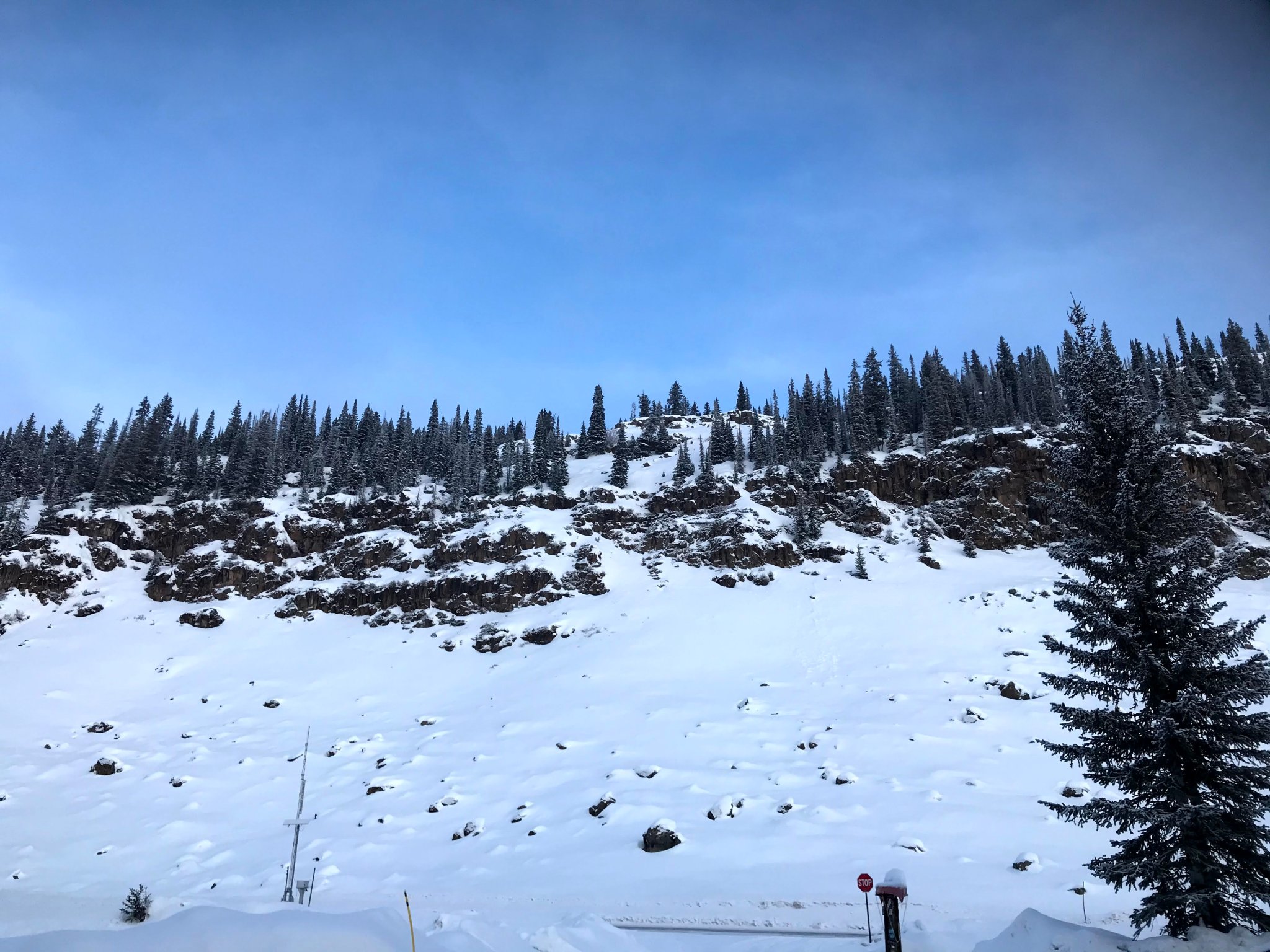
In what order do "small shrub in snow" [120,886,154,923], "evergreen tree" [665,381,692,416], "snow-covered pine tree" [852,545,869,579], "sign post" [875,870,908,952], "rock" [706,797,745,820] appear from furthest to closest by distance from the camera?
"evergreen tree" [665,381,692,416] → "snow-covered pine tree" [852,545,869,579] → "rock" [706,797,745,820] → "small shrub in snow" [120,886,154,923] → "sign post" [875,870,908,952]

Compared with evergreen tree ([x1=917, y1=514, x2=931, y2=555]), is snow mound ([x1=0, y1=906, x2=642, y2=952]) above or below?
below

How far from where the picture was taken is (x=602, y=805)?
30.4 meters

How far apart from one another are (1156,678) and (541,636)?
53077 mm

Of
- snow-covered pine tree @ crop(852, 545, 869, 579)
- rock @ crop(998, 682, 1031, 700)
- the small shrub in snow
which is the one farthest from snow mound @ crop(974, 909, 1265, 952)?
snow-covered pine tree @ crop(852, 545, 869, 579)

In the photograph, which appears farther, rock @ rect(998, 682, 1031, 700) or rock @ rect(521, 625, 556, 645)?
rock @ rect(521, 625, 556, 645)

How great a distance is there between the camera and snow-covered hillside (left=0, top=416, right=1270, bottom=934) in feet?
78.8

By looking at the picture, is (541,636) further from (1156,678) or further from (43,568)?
(43,568)

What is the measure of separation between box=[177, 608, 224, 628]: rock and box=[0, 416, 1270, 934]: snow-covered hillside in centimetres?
70

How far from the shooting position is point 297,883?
782 inches

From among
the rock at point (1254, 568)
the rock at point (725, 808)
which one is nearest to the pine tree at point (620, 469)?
the rock at point (725, 808)

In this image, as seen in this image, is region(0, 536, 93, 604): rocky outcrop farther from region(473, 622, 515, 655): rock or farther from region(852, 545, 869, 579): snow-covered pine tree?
region(852, 545, 869, 579): snow-covered pine tree

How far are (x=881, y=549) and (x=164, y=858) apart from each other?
67.6 metres

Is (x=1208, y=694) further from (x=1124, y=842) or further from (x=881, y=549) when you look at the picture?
(x=881, y=549)

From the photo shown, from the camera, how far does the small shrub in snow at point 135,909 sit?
896 inches
